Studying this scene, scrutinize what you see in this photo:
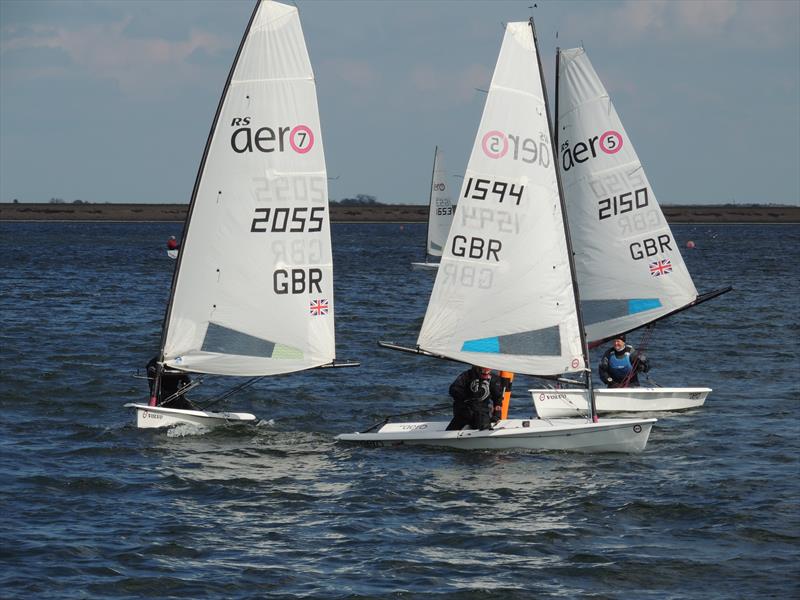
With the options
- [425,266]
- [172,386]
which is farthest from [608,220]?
[425,266]

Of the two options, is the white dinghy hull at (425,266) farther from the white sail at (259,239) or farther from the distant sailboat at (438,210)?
the white sail at (259,239)

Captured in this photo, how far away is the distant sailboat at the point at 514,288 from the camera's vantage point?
20750 mm

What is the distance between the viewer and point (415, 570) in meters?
15.2

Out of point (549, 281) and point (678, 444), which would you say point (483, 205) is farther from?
point (678, 444)

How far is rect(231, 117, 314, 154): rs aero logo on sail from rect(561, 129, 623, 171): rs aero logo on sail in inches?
261

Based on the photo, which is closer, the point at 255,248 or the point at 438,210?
the point at 255,248

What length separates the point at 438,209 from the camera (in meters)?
72.1

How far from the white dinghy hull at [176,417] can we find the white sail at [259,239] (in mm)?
802

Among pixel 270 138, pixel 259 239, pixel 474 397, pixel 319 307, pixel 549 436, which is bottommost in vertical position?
pixel 549 436

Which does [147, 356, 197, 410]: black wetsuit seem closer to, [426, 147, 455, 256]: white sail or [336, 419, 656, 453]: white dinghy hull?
[336, 419, 656, 453]: white dinghy hull

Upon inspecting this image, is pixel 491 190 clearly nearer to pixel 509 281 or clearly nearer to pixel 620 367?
pixel 509 281

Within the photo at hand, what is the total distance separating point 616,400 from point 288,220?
813 centimetres

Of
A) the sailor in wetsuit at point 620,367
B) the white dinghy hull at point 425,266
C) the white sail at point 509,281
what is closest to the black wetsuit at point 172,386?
the white sail at point 509,281

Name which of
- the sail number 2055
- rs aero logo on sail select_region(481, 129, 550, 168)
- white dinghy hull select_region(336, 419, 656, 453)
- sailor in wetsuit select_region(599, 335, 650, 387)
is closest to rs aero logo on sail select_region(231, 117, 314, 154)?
the sail number 2055
